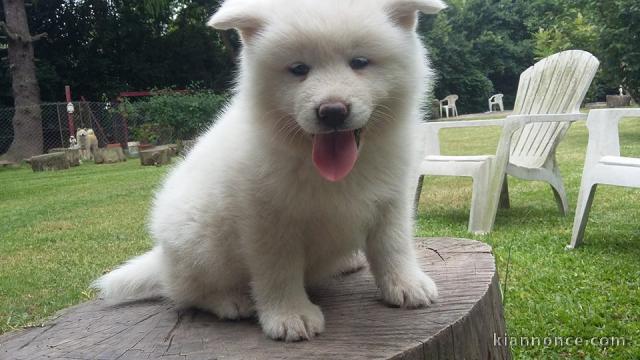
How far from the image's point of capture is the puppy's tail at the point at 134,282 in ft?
7.97

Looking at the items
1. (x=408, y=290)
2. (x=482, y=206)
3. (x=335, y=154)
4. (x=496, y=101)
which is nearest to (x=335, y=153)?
(x=335, y=154)

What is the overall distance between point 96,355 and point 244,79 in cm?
102

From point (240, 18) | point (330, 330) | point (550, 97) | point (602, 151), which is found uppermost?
point (240, 18)

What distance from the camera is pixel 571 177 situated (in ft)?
29.8

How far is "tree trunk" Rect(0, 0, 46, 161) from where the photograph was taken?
751 inches

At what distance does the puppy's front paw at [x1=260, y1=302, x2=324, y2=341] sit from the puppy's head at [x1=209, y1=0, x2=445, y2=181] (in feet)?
1.61

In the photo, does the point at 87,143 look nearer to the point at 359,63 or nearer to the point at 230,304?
the point at 230,304

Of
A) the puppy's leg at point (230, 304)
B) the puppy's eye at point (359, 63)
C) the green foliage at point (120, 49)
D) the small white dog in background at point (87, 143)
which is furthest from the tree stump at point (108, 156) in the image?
the puppy's eye at point (359, 63)

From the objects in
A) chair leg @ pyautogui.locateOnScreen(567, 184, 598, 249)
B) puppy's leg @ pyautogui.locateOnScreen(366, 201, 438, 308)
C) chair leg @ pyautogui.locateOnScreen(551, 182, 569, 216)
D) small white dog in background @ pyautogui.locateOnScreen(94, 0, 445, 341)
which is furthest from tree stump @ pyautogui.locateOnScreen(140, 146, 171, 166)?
puppy's leg @ pyautogui.locateOnScreen(366, 201, 438, 308)

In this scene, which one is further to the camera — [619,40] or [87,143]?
[87,143]

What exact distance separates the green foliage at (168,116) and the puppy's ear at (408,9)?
55.6ft

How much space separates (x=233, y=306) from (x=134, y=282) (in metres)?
0.60

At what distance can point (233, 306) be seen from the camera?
210 centimetres

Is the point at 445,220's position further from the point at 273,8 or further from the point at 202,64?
the point at 202,64
